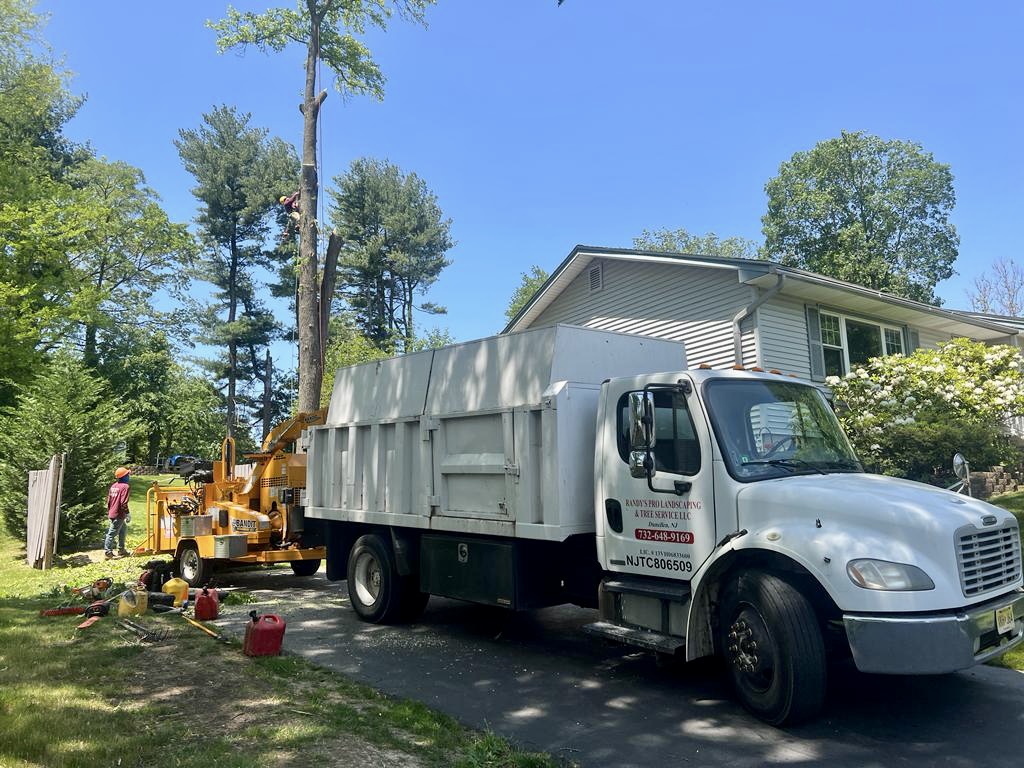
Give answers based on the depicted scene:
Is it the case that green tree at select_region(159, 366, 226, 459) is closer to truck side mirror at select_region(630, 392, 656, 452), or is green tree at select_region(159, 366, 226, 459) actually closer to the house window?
the house window

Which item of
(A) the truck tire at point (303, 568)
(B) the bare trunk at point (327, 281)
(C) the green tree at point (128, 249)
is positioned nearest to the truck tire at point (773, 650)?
(A) the truck tire at point (303, 568)

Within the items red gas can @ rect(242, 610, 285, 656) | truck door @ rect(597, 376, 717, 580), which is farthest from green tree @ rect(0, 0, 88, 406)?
truck door @ rect(597, 376, 717, 580)

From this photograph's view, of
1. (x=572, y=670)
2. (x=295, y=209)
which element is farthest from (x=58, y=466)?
(x=572, y=670)

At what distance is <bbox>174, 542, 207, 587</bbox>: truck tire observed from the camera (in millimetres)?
10531

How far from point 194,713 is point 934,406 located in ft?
42.7

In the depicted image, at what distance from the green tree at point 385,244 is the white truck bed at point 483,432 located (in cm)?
3440

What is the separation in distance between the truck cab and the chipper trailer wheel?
23.2 ft

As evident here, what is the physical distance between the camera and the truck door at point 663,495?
523 centimetres

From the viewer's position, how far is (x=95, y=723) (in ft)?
14.5

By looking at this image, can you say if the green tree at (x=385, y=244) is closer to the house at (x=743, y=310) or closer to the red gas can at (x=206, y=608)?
the house at (x=743, y=310)

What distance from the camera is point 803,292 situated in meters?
14.8

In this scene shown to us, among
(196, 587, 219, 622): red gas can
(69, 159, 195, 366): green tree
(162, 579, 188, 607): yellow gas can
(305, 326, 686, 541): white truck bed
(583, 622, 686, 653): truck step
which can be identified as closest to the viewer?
(583, 622, 686, 653): truck step

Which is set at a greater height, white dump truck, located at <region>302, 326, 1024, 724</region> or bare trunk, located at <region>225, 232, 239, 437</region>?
bare trunk, located at <region>225, 232, 239, 437</region>

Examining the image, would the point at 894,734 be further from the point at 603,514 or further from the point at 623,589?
the point at 603,514
